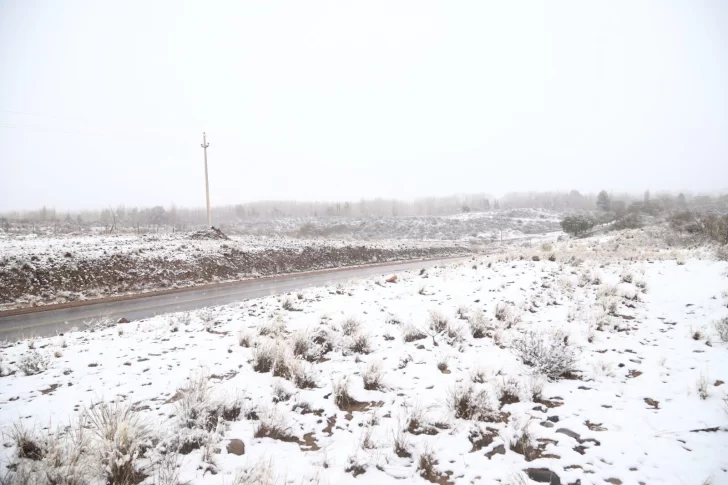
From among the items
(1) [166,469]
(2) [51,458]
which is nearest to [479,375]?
(1) [166,469]

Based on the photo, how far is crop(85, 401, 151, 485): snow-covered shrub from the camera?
3.04 meters

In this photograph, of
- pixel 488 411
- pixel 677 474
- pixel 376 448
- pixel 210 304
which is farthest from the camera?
pixel 210 304

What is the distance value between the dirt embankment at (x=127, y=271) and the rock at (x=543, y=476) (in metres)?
17.5

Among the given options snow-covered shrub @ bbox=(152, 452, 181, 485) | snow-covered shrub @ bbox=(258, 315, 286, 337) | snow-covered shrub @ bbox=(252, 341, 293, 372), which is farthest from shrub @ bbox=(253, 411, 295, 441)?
snow-covered shrub @ bbox=(258, 315, 286, 337)

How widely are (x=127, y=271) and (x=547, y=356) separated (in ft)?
64.4

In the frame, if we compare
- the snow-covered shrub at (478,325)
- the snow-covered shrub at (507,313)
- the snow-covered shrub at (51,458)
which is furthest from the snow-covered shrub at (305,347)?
the snow-covered shrub at (507,313)

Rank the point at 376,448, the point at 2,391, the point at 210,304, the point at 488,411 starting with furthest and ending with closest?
1. the point at 210,304
2. the point at 2,391
3. the point at 488,411
4. the point at 376,448

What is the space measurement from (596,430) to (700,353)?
3386 mm

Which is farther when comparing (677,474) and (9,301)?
(9,301)

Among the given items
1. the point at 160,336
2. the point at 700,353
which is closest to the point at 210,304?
the point at 160,336

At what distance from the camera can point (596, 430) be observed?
392 centimetres

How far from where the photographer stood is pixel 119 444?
3.22 metres

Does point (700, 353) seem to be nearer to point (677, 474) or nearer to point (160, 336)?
point (677, 474)

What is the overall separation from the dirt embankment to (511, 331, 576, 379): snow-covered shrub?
1725cm
